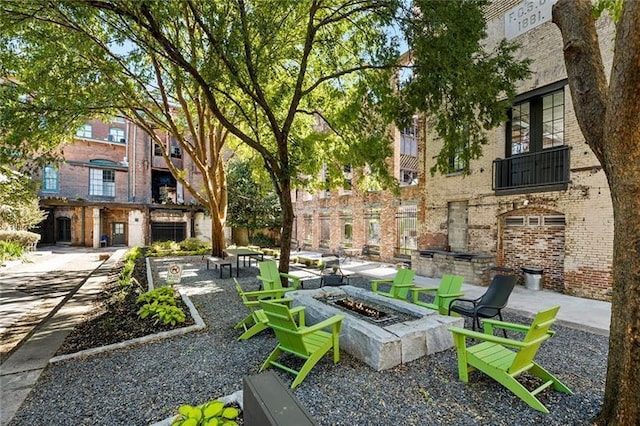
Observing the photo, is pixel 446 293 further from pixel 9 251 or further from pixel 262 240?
pixel 262 240

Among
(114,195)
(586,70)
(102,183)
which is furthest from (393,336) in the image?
(102,183)

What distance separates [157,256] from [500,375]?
15226 millimetres

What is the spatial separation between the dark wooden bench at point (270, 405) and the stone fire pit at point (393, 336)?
1968mm

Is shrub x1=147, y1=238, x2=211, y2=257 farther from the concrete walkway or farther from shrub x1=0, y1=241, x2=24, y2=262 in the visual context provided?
shrub x1=0, y1=241, x2=24, y2=262

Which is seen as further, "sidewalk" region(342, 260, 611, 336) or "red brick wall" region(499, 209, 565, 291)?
"red brick wall" region(499, 209, 565, 291)

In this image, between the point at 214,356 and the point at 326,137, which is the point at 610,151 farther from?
the point at 326,137

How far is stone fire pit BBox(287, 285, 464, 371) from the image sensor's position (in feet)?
12.2

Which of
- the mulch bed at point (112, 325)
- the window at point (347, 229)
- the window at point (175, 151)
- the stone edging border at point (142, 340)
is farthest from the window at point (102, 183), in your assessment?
the stone edging border at point (142, 340)

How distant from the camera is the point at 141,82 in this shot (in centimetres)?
1007

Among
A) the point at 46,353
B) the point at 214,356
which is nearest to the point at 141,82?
the point at 46,353

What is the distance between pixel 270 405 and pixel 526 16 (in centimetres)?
1184

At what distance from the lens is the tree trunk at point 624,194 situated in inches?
90.2

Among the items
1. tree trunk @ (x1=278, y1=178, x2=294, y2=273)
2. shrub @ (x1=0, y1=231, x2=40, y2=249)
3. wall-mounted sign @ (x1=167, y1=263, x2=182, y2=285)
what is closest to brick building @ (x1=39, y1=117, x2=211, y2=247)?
shrub @ (x1=0, y1=231, x2=40, y2=249)

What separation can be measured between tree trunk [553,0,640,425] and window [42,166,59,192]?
28922mm
